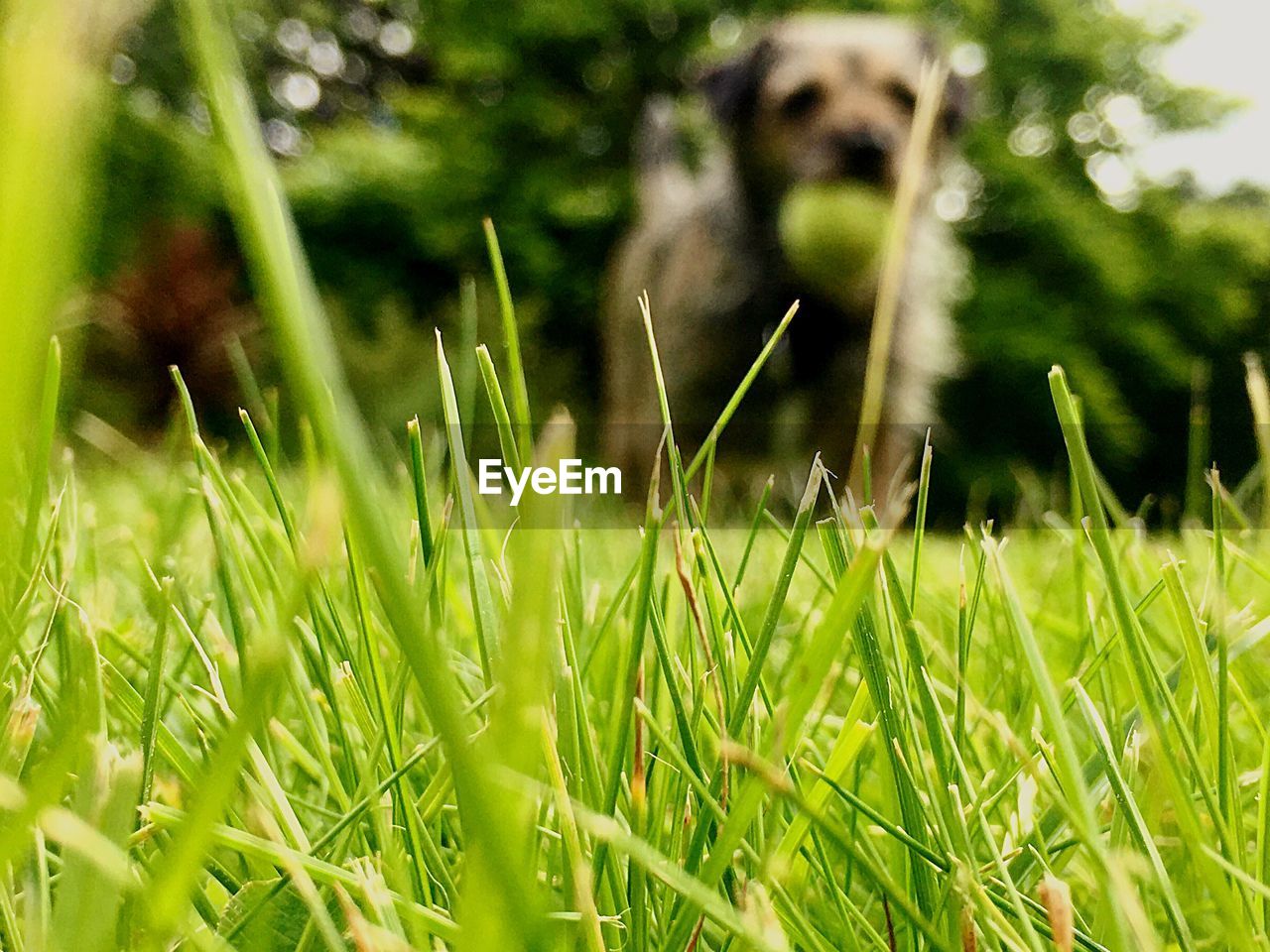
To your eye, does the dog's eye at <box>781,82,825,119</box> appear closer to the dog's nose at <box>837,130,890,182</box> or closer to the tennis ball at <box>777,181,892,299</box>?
the dog's nose at <box>837,130,890,182</box>

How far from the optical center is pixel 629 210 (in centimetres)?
554

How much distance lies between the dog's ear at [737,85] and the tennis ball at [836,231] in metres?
0.54

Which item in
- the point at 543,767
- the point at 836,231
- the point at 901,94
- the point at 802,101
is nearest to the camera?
the point at 543,767

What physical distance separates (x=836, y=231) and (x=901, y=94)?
93cm

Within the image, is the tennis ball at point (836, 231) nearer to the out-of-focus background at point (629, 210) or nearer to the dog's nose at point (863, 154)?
the dog's nose at point (863, 154)

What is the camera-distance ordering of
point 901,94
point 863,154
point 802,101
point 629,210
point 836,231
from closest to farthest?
1. point 836,231
2. point 863,154
3. point 802,101
4. point 901,94
5. point 629,210

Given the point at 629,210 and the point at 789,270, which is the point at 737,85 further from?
the point at 629,210

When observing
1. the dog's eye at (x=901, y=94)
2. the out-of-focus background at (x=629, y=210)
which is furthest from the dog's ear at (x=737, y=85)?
the out-of-focus background at (x=629, y=210)

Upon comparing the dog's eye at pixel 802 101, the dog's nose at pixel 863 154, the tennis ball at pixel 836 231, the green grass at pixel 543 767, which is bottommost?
the green grass at pixel 543 767

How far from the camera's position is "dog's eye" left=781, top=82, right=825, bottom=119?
7.43 ft

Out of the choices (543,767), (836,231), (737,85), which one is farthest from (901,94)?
(543,767)

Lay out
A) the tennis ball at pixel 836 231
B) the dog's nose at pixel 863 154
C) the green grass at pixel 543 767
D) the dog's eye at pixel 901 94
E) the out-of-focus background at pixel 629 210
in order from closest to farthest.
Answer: the green grass at pixel 543 767
the tennis ball at pixel 836 231
the dog's nose at pixel 863 154
the dog's eye at pixel 901 94
the out-of-focus background at pixel 629 210

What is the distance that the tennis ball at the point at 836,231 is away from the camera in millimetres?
1684

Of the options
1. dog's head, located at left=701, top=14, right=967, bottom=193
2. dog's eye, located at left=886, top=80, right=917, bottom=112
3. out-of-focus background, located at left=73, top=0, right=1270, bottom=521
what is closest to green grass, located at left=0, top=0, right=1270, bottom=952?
dog's head, located at left=701, top=14, right=967, bottom=193
